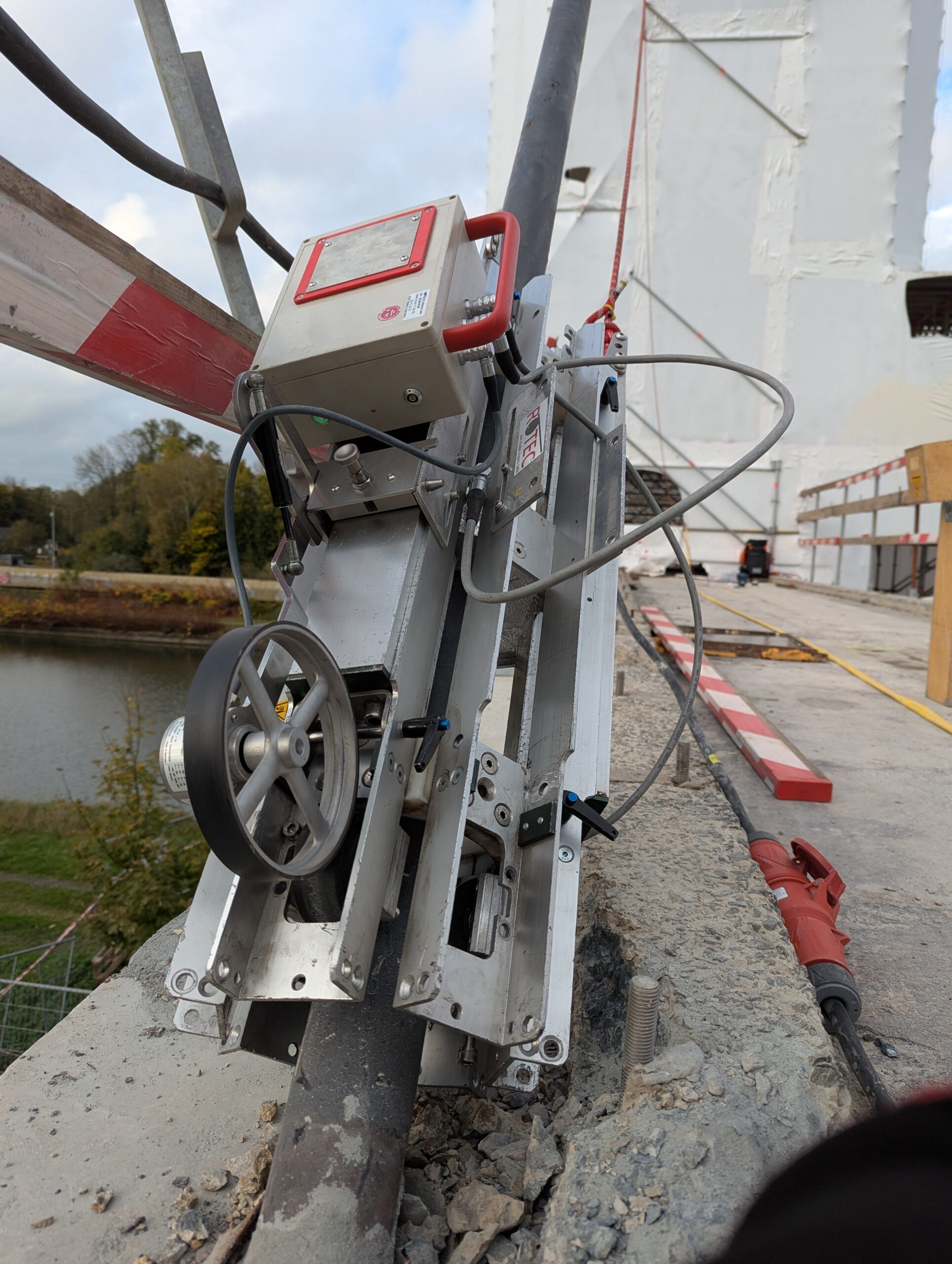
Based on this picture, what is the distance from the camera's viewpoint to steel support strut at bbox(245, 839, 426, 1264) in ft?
3.33

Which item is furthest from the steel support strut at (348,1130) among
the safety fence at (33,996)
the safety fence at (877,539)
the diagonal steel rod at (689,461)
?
the diagonal steel rod at (689,461)

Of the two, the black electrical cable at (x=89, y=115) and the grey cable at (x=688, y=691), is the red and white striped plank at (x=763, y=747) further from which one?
the black electrical cable at (x=89, y=115)

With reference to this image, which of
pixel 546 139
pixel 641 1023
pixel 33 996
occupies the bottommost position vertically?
pixel 33 996

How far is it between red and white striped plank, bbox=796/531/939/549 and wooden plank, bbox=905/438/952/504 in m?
0.39

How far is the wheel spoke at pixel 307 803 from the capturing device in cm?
117

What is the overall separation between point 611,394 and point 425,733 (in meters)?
1.21

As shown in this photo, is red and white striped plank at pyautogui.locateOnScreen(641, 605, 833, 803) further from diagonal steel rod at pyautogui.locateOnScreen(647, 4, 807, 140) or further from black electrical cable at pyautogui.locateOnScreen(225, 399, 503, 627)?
diagonal steel rod at pyautogui.locateOnScreen(647, 4, 807, 140)

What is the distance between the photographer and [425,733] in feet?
4.37

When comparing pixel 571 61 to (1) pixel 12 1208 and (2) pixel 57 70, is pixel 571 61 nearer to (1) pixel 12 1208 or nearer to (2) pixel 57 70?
(2) pixel 57 70

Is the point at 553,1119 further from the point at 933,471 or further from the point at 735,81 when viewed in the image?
the point at 735,81

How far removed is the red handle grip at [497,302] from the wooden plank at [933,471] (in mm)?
2648

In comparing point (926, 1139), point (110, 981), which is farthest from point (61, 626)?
point (926, 1139)

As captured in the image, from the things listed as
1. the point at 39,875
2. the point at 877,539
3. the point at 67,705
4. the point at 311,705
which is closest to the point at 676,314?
the point at 877,539

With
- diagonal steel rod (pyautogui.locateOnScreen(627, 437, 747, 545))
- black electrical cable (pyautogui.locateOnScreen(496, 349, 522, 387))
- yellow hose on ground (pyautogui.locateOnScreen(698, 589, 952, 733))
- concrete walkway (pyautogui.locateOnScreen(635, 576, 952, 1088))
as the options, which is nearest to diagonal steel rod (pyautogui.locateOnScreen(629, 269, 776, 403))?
diagonal steel rod (pyautogui.locateOnScreen(627, 437, 747, 545))
